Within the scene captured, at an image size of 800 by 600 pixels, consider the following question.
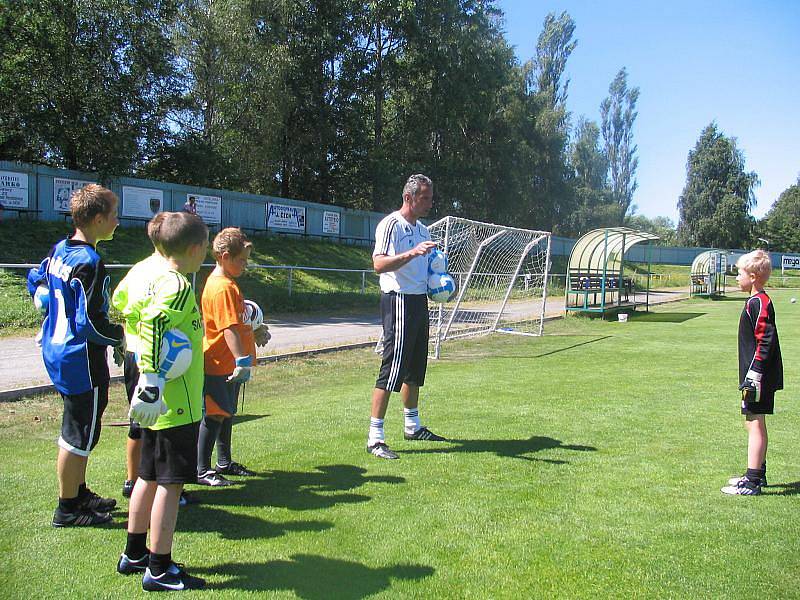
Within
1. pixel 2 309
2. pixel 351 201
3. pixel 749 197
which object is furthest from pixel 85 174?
pixel 749 197

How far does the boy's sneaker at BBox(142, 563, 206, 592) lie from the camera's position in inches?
117

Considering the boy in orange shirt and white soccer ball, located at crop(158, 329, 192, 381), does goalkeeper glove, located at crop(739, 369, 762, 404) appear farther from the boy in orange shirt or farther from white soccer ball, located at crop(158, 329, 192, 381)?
white soccer ball, located at crop(158, 329, 192, 381)

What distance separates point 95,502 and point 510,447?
313 centimetres

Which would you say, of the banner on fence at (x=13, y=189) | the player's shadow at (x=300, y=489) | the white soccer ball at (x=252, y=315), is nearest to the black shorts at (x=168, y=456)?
the player's shadow at (x=300, y=489)

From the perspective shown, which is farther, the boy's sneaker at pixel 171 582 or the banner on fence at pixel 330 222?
the banner on fence at pixel 330 222

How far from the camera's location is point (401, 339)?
5.39 meters

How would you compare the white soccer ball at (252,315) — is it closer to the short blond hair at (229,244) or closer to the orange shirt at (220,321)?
the orange shirt at (220,321)

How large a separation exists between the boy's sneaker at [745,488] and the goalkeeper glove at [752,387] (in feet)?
1.70

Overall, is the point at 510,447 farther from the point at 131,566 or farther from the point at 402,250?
the point at 131,566

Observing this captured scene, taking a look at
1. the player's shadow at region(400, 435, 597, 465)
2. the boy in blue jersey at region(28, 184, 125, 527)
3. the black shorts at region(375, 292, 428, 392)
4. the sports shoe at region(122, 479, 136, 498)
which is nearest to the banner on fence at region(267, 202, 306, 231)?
the black shorts at region(375, 292, 428, 392)

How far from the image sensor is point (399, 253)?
5.31 meters

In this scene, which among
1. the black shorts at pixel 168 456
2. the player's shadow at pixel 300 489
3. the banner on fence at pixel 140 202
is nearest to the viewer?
the black shorts at pixel 168 456

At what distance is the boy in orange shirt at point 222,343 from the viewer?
14.1ft

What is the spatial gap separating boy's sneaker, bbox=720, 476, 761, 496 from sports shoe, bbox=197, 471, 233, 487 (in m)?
3.30
